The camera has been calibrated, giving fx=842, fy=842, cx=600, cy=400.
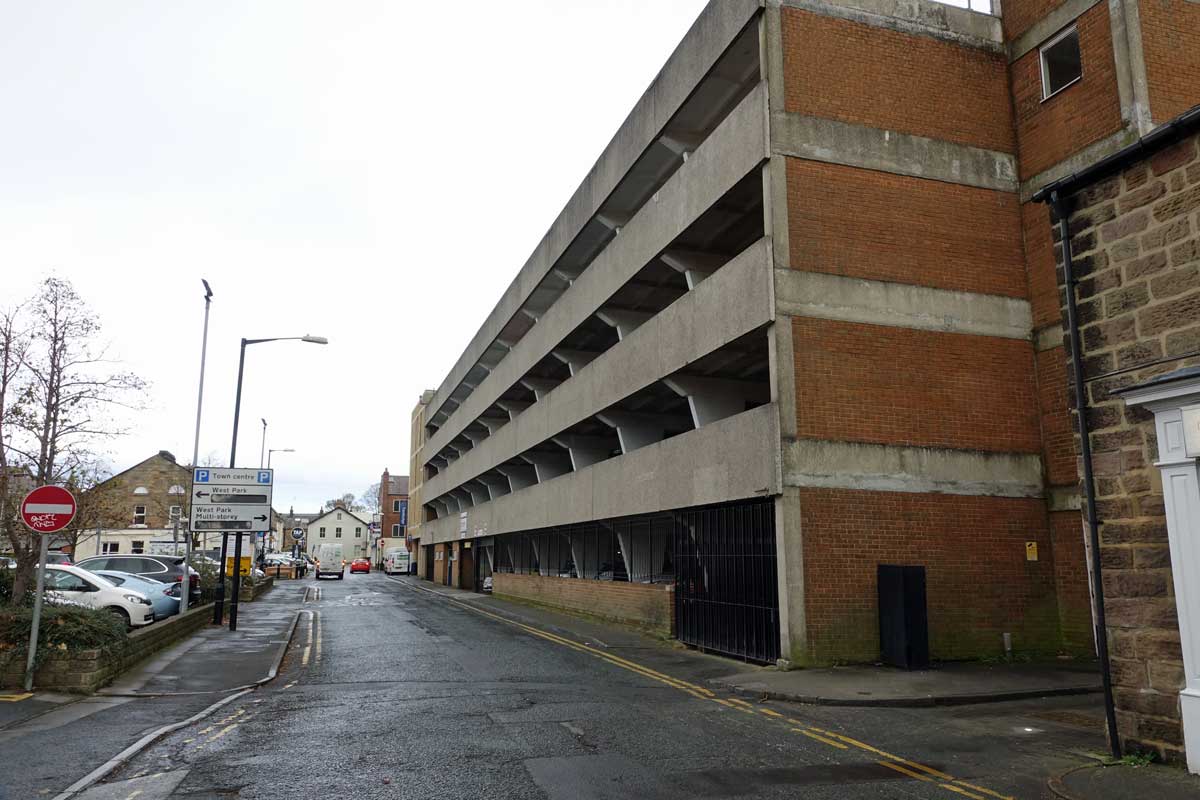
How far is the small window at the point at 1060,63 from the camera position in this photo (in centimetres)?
1669

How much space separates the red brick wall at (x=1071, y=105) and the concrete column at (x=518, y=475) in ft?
86.2

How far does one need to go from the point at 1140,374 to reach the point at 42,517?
1294cm

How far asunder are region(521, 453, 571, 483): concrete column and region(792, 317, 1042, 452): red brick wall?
20.0m

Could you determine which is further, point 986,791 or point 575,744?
point 575,744

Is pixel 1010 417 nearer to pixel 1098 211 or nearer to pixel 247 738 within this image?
pixel 1098 211

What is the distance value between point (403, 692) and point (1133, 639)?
9036mm

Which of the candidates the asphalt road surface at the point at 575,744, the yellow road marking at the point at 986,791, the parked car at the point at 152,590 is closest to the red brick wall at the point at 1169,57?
the asphalt road surface at the point at 575,744

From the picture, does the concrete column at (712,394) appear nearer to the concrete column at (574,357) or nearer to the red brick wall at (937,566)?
the red brick wall at (937,566)

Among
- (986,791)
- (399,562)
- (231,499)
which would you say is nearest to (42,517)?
(986,791)

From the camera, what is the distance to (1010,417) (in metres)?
16.5

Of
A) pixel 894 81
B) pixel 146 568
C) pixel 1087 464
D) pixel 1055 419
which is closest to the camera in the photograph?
pixel 1087 464

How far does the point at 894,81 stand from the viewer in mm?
16953

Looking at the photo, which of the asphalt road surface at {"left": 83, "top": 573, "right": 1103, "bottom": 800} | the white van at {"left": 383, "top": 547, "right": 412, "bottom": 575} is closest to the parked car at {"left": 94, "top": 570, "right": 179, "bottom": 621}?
the asphalt road surface at {"left": 83, "top": 573, "right": 1103, "bottom": 800}

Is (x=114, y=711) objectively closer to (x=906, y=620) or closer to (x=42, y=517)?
(x=42, y=517)
